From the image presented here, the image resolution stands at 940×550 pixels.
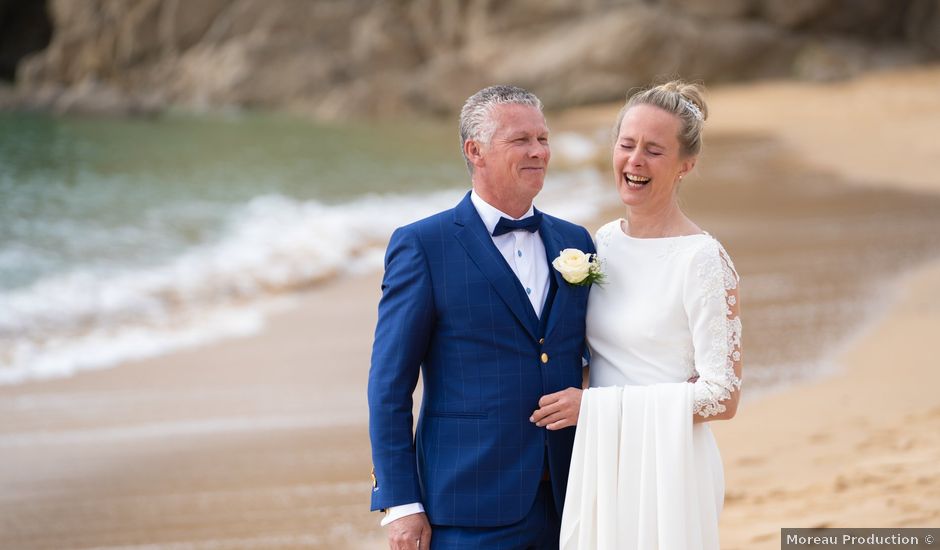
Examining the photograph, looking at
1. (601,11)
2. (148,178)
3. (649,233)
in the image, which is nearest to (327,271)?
(649,233)

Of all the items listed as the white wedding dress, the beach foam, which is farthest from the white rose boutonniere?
the beach foam

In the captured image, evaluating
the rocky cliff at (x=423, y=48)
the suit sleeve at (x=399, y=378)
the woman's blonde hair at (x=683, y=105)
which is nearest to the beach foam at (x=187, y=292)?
the suit sleeve at (x=399, y=378)

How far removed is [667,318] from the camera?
2.62 meters

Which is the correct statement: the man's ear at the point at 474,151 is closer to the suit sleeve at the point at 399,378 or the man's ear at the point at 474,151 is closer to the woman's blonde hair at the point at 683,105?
the suit sleeve at the point at 399,378

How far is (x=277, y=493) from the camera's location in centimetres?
491

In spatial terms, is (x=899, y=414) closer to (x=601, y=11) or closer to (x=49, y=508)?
(x=49, y=508)

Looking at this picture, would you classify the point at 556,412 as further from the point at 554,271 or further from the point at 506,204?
the point at 506,204

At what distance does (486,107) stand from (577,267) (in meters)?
0.48

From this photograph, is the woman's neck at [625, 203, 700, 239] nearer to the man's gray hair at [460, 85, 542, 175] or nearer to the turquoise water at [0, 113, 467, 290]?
the man's gray hair at [460, 85, 542, 175]

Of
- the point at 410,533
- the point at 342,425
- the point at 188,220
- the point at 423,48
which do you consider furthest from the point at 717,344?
the point at 423,48

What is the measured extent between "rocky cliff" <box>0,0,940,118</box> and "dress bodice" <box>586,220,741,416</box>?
31402 mm

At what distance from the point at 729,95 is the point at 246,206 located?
19.5 m

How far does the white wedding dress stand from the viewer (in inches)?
100.0

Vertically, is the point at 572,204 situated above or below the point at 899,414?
above
